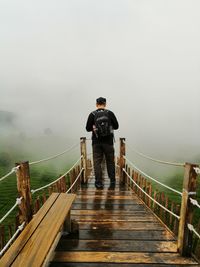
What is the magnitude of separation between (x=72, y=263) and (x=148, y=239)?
1169mm

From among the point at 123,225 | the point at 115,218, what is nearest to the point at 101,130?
the point at 115,218

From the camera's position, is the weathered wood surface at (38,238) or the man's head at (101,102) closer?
the weathered wood surface at (38,238)

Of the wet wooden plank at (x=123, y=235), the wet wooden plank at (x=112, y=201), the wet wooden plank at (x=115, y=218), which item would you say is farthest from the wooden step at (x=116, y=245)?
the wet wooden plank at (x=112, y=201)

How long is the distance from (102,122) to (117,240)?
321cm

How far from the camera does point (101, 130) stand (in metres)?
6.48

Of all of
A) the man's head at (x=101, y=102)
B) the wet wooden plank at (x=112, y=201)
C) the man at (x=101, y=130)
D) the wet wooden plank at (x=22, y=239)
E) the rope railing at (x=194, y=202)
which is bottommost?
the wet wooden plank at (x=112, y=201)

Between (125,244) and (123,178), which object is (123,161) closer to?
(123,178)

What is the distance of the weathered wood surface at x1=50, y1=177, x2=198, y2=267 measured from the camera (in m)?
3.14

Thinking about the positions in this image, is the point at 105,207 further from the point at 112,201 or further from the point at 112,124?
the point at 112,124

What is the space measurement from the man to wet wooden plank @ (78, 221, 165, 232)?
2.53m

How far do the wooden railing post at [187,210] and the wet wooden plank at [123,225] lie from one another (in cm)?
89

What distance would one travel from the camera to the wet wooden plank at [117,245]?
135 inches

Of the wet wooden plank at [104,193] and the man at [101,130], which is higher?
the man at [101,130]

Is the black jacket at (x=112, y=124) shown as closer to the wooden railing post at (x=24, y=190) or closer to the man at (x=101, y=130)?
the man at (x=101, y=130)
